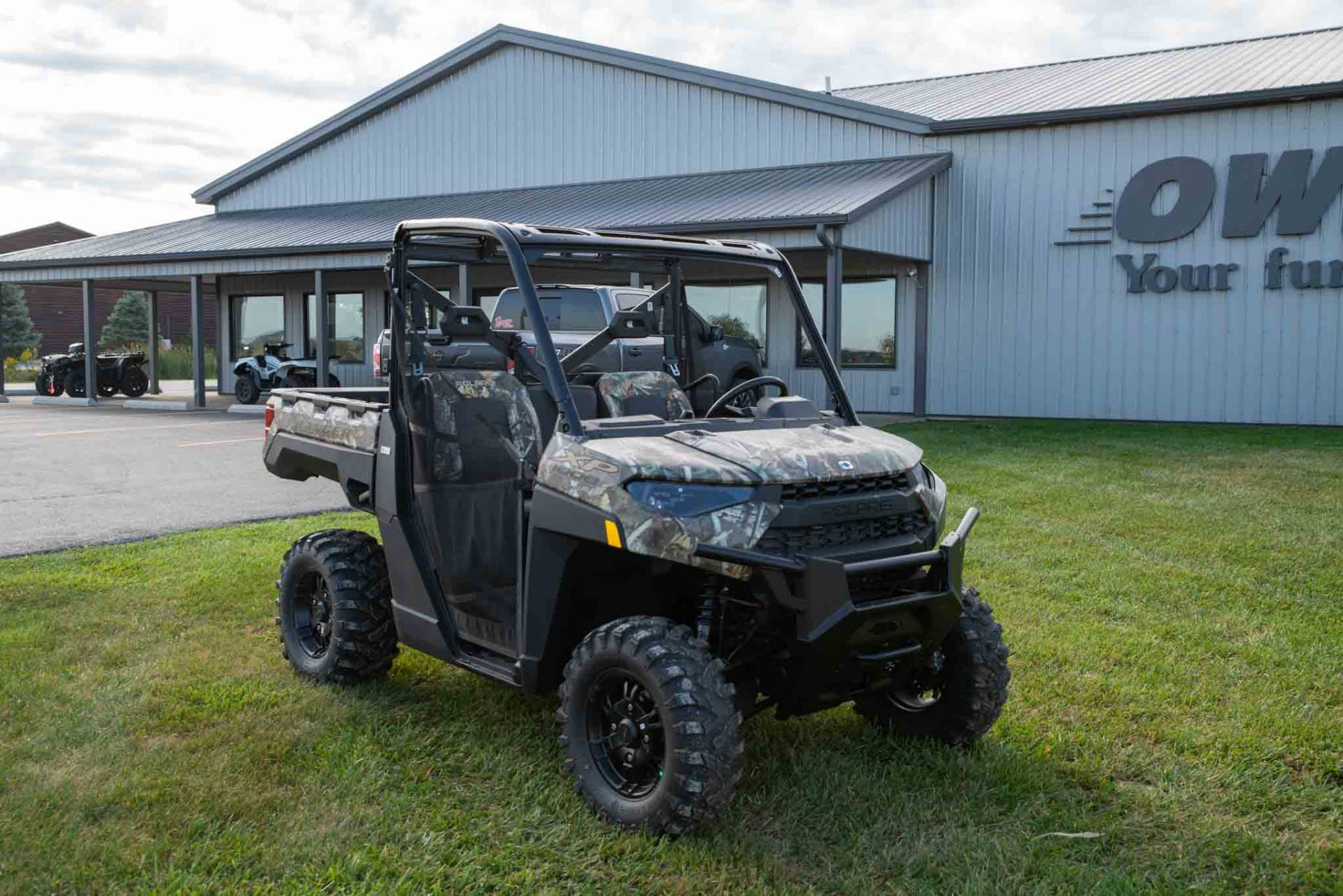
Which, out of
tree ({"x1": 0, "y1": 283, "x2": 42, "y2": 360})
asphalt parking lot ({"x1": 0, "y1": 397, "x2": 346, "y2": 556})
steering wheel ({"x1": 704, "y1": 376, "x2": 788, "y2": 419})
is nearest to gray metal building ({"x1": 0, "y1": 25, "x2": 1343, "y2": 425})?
asphalt parking lot ({"x1": 0, "y1": 397, "x2": 346, "y2": 556})

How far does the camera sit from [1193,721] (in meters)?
4.79

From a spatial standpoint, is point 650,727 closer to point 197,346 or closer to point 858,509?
point 858,509

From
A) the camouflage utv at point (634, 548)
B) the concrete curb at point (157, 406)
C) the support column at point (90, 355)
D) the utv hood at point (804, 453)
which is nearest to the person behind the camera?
the camouflage utv at point (634, 548)

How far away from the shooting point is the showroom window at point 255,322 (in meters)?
27.0

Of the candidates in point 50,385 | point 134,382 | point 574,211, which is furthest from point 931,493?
point 50,385

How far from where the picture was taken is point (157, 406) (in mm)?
23203

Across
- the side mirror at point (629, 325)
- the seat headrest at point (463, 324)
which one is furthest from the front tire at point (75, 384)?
the side mirror at point (629, 325)

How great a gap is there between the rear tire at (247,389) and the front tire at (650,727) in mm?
20755

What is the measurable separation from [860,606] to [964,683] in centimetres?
95

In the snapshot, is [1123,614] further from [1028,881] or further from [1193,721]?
[1028,881]

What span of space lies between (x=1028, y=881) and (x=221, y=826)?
2.51 meters

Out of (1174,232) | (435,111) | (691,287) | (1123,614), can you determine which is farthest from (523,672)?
(435,111)

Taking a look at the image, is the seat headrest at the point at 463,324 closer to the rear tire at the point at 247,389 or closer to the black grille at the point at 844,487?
the black grille at the point at 844,487

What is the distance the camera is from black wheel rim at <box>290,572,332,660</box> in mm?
5305
